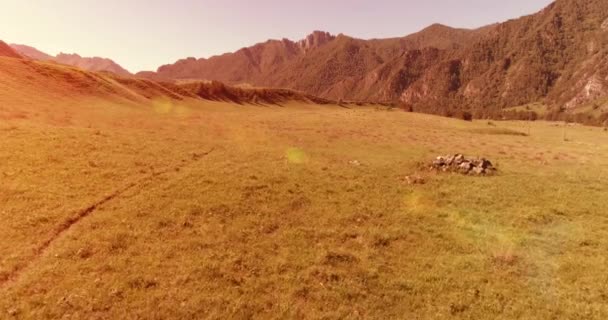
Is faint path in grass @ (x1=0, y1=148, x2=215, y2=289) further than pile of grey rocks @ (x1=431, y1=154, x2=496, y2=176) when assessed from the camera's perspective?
No

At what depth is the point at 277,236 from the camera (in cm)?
1969

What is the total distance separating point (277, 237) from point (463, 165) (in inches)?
860

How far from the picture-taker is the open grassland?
14.4 m

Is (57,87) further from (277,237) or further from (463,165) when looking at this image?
(463,165)

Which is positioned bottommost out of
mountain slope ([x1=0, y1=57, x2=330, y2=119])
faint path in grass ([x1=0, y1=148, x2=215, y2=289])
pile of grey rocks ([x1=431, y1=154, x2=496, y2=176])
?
faint path in grass ([x1=0, y1=148, x2=215, y2=289])

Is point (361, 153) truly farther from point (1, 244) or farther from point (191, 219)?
point (1, 244)

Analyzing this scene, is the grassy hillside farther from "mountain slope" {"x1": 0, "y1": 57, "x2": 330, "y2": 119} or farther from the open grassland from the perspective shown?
"mountain slope" {"x1": 0, "y1": 57, "x2": 330, "y2": 119}

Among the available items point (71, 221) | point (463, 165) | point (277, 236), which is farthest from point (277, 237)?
point (463, 165)

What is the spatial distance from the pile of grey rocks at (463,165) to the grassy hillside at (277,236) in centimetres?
159

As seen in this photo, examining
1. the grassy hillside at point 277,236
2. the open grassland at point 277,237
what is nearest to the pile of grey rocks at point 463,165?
the open grassland at point 277,237

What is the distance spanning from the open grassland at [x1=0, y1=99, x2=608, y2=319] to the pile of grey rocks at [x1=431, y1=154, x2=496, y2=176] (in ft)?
4.55

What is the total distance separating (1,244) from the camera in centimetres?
1642

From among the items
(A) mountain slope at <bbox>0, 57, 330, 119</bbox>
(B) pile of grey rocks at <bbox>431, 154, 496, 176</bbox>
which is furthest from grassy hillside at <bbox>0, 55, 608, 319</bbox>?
(A) mountain slope at <bbox>0, 57, 330, 119</bbox>

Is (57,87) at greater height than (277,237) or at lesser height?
greater
